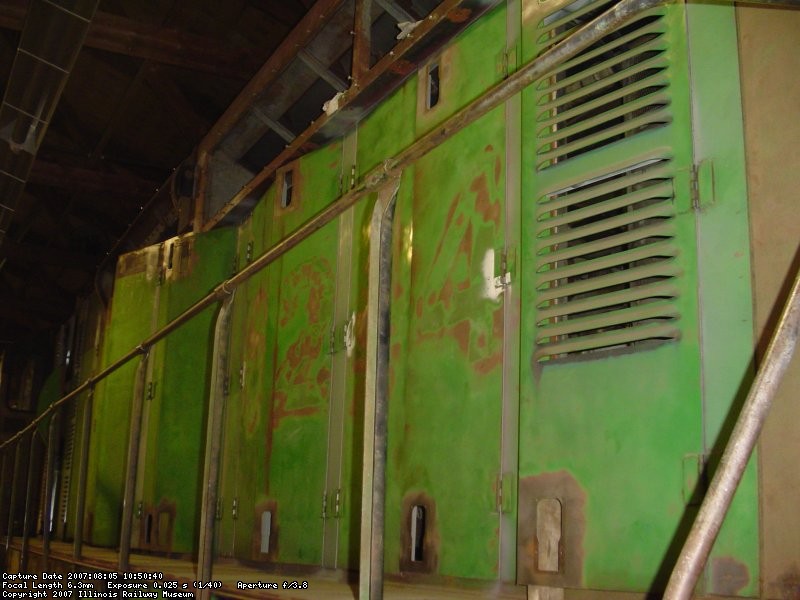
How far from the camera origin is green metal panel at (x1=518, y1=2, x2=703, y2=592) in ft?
6.71

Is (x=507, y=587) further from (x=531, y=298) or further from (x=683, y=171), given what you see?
(x=683, y=171)

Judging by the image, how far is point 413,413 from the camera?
301cm

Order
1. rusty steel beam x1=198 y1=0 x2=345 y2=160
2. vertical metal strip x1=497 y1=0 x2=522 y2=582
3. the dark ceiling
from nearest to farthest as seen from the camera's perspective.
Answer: vertical metal strip x1=497 y1=0 x2=522 y2=582 < rusty steel beam x1=198 y1=0 x2=345 y2=160 < the dark ceiling

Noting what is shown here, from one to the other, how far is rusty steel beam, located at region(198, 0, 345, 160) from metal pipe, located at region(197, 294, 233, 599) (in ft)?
6.89

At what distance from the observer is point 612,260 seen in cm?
227

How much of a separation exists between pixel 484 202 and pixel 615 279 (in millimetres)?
693

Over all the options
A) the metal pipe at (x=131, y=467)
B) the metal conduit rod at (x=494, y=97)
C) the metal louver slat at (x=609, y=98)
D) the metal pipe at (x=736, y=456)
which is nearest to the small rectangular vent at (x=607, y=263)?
the metal louver slat at (x=609, y=98)

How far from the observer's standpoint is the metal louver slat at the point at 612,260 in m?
2.13

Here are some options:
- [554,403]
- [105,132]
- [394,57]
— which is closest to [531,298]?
[554,403]

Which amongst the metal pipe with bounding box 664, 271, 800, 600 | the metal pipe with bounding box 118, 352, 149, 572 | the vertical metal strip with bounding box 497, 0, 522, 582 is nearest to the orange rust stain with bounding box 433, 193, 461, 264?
the vertical metal strip with bounding box 497, 0, 522, 582

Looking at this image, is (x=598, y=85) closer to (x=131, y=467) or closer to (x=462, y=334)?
(x=462, y=334)

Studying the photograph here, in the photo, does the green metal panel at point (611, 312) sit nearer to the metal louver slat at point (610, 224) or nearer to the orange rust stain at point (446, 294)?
the metal louver slat at point (610, 224)

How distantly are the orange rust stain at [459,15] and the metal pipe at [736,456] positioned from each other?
234 cm

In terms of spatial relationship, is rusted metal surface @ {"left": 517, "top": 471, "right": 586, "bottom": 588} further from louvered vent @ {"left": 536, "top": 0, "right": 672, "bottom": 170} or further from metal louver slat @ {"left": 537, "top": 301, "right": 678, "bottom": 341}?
louvered vent @ {"left": 536, "top": 0, "right": 672, "bottom": 170}
